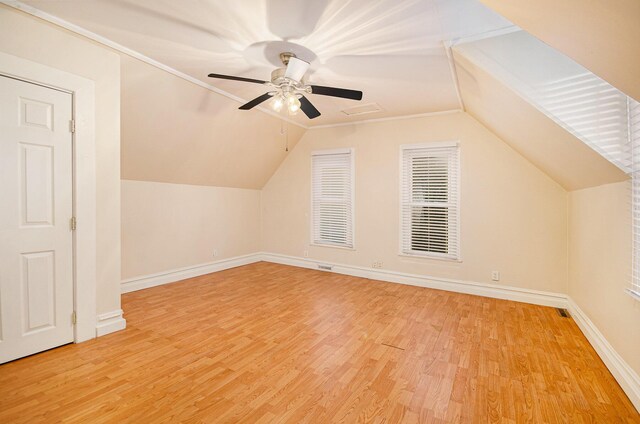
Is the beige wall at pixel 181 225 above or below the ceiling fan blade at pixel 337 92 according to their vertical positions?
below

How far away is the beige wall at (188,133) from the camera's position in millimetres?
3434

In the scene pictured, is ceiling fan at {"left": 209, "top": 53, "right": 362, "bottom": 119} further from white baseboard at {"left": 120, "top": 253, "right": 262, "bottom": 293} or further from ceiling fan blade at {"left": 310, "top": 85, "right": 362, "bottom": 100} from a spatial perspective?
white baseboard at {"left": 120, "top": 253, "right": 262, "bottom": 293}

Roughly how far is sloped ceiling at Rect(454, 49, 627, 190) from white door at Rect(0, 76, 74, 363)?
12.1 feet

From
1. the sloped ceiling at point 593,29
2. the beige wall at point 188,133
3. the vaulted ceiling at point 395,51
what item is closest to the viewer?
the sloped ceiling at point 593,29

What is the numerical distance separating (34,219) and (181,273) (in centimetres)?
265

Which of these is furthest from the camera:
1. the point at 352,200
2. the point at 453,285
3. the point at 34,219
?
the point at 352,200

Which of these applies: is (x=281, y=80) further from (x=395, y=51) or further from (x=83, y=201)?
(x=83, y=201)

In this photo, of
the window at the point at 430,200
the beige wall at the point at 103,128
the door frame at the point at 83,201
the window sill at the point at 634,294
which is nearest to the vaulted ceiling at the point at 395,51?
the beige wall at the point at 103,128

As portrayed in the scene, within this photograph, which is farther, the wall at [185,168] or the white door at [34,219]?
the wall at [185,168]

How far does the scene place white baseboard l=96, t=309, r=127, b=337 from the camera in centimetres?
288

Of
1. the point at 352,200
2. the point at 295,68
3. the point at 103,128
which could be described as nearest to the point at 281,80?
the point at 295,68

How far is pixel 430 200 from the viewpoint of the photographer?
15.5ft

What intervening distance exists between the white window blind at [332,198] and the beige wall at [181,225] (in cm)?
149

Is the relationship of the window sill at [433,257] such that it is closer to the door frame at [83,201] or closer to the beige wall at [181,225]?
the beige wall at [181,225]
